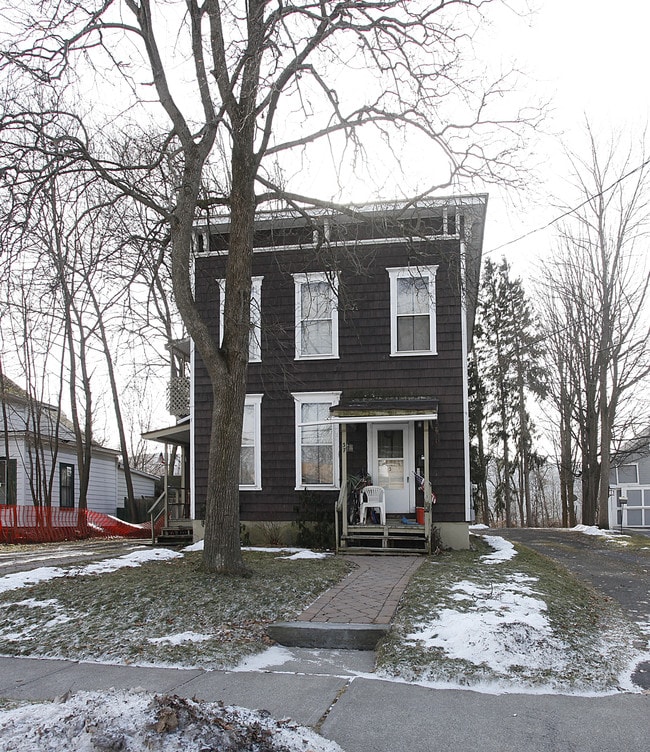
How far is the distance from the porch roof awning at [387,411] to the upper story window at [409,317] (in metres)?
1.33

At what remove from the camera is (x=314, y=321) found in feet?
48.6

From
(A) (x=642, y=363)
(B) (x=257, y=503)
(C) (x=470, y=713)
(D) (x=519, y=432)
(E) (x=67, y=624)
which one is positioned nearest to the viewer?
(C) (x=470, y=713)

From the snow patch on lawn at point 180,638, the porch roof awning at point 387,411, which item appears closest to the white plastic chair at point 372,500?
the porch roof awning at point 387,411

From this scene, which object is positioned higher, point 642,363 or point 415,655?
point 642,363

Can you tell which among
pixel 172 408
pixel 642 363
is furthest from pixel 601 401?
pixel 172 408

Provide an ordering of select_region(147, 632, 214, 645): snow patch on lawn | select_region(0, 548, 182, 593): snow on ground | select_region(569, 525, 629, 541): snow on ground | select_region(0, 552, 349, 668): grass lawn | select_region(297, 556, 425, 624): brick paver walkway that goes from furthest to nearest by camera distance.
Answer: select_region(569, 525, 629, 541): snow on ground → select_region(0, 548, 182, 593): snow on ground → select_region(297, 556, 425, 624): brick paver walkway → select_region(147, 632, 214, 645): snow patch on lawn → select_region(0, 552, 349, 668): grass lawn

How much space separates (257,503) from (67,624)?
26.0ft

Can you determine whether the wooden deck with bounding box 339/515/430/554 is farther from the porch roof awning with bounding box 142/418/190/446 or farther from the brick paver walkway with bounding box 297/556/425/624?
the porch roof awning with bounding box 142/418/190/446

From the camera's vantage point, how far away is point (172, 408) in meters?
17.5

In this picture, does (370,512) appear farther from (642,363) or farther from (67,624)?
(642,363)

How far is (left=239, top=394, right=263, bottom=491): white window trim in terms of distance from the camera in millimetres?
14664

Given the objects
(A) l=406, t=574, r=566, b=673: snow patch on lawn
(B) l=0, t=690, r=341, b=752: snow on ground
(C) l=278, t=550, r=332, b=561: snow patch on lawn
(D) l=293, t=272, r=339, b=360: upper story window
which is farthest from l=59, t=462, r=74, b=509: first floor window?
(B) l=0, t=690, r=341, b=752: snow on ground

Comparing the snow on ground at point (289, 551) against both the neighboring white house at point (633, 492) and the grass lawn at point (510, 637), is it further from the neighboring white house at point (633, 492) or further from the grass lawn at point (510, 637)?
the neighboring white house at point (633, 492)

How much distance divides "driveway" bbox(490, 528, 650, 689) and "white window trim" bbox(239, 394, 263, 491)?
595 cm
